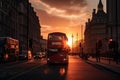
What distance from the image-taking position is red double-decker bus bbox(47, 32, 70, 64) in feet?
157

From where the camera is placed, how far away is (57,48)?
4772 cm

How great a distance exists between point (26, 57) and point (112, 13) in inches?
1587

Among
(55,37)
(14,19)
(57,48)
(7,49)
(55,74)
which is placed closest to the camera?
(55,74)

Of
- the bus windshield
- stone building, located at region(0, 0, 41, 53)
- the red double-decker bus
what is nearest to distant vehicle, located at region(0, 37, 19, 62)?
the red double-decker bus

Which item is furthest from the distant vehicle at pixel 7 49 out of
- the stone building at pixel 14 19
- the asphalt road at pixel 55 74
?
the asphalt road at pixel 55 74

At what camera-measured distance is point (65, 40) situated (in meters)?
48.7

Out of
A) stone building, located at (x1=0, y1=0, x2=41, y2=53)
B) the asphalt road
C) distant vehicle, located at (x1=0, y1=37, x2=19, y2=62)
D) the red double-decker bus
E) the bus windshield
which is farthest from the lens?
stone building, located at (x1=0, y1=0, x2=41, y2=53)

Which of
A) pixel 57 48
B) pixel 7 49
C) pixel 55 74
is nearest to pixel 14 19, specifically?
pixel 7 49

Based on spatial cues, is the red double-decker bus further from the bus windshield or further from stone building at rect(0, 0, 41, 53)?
stone building at rect(0, 0, 41, 53)

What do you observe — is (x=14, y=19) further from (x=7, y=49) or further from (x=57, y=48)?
(x=57, y=48)

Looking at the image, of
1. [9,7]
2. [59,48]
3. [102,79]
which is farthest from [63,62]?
[9,7]

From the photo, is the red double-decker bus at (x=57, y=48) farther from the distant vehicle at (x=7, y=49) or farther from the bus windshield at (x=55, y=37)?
the distant vehicle at (x=7, y=49)

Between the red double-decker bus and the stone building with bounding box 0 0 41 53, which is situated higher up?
the stone building with bounding box 0 0 41 53

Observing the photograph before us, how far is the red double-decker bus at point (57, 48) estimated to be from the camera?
4775 cm
